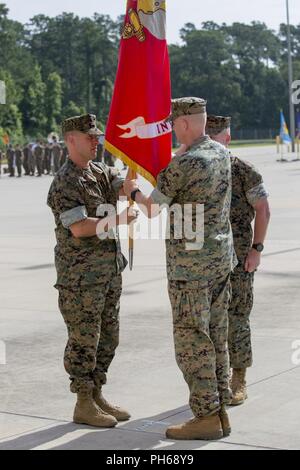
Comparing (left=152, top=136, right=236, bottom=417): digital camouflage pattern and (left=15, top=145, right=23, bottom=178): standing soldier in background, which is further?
(left=15, top=145, right=23, bottom=178): standing soldier in background

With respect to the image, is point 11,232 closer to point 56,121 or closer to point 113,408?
point 113,408

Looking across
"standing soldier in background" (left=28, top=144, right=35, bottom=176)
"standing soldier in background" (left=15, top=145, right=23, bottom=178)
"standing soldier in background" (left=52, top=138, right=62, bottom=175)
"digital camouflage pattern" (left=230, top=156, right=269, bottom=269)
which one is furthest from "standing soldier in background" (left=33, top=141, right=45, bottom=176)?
"digital camouflage pattern" (left=230, top=156, right=269, bottom=269)

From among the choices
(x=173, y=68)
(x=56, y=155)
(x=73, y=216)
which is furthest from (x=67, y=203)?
(x=173, y=68)

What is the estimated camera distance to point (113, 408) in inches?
248

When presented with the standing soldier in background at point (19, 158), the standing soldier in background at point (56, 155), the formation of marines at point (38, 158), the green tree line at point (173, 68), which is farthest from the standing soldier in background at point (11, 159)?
the green tree line at point (173, 68)

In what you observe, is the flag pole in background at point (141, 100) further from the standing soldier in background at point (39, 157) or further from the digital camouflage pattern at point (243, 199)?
the standing soldier in background at point (39, 157)

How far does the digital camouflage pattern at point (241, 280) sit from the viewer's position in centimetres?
661

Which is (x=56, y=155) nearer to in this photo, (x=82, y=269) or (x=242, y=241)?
(x=242, y=241)

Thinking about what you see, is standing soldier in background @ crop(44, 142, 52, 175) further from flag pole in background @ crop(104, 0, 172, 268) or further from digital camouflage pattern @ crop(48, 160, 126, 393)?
digital camouflage pattern @ crop(48, 160, 126, 393)

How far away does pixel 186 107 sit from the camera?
5668 mm

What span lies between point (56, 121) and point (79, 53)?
100ft

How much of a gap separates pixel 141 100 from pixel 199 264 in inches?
62.9

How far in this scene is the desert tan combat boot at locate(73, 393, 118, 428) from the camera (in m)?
6.10
